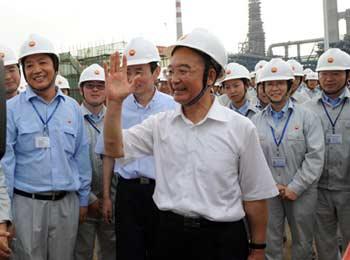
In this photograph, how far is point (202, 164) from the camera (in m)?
2.51

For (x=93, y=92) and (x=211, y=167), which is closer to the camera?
(x=211, y=167)

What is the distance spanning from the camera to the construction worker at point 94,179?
4.46m

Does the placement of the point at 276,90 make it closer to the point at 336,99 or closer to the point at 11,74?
the point at 336,99

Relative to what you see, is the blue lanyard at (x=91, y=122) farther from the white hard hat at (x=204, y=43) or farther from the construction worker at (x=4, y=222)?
the white hard hat at (x=204, y=43)

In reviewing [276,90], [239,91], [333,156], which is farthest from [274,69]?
[239,91]

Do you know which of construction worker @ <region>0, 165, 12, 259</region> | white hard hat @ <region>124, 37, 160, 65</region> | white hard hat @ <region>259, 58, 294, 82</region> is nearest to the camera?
construction worker @ <region>0, 165, 12, 259</region>

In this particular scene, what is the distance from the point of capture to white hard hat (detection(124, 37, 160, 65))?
147 inches

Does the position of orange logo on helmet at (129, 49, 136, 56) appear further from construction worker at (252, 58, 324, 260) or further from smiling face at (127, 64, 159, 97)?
construction worker at (252, 58, 324, 260)

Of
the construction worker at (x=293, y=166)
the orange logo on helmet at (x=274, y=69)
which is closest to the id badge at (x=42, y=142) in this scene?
the construction worker at (x=293, y=166)

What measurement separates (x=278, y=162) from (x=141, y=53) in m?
1.75

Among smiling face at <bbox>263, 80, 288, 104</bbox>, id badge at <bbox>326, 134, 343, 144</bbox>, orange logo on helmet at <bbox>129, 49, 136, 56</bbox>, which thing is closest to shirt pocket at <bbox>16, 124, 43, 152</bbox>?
orange logo on helmet at <bbox>129, 49, 136, 56</bbox>

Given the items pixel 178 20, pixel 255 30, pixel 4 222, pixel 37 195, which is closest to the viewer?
pixel 4 222

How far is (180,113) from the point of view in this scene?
2666mm

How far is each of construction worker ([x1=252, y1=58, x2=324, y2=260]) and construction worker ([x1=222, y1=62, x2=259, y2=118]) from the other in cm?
113
